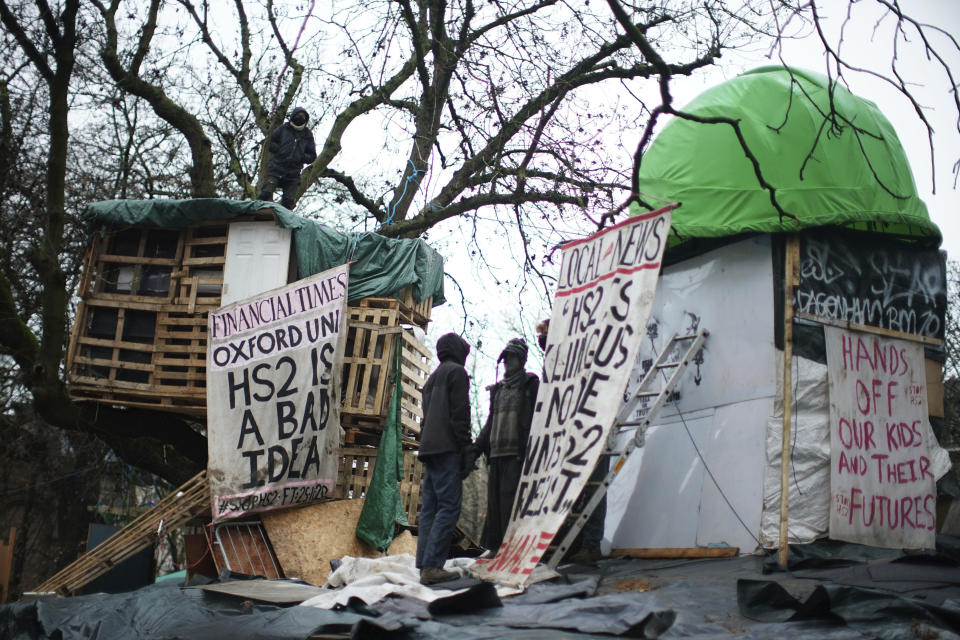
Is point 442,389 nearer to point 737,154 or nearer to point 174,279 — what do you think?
point 737,154

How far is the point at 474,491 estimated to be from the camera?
3900 centimetres

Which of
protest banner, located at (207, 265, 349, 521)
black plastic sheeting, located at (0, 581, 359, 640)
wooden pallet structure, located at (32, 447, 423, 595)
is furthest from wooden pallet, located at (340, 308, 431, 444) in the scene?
black plastic sheeting, located at (0, 581, 359, 640)

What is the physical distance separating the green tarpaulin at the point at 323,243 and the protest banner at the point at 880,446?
5218 millimetres

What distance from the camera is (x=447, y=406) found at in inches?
309

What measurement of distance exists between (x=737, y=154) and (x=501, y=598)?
4.48m

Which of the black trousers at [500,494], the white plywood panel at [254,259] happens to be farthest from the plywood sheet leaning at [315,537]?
the white plywood panel at [254,259]

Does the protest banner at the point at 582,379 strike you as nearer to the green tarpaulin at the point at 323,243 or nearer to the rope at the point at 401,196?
the green tarpaulin at the point at 323,243

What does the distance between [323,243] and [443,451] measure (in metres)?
4.57

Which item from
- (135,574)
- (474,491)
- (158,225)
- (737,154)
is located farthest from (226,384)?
(474,491)

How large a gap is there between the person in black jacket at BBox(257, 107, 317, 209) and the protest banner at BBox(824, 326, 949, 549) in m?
7.80

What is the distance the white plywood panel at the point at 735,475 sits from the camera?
25.3 feet

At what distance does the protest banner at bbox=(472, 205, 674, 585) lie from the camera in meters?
6.93

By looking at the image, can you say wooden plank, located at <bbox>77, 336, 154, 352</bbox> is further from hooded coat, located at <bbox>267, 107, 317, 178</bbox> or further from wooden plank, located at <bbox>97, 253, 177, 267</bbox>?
hooded coat, located at <bbox>267, 107, 317, 178</bbox>

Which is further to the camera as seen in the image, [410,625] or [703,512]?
[703,512]
